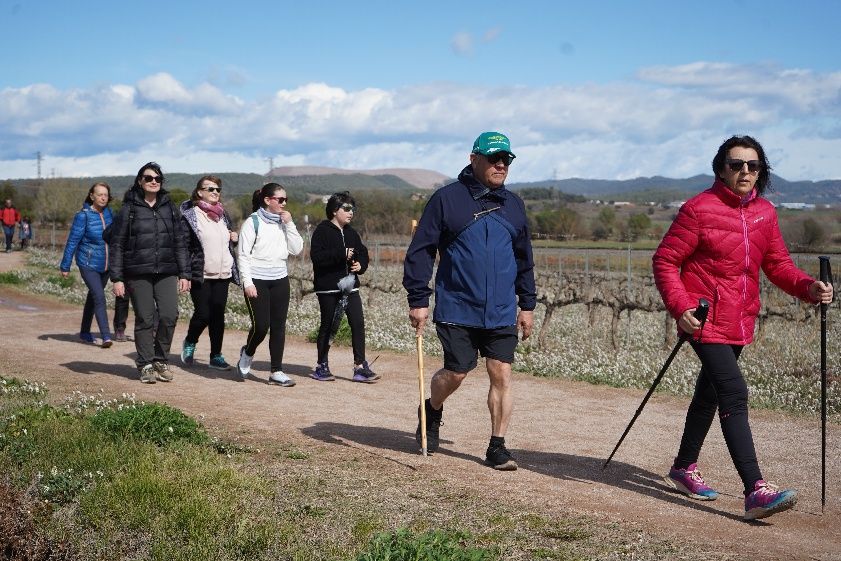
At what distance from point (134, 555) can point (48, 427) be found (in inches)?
95.8

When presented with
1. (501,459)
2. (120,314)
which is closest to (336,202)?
(120,314)

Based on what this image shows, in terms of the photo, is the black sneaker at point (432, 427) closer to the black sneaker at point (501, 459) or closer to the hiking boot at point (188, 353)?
the black sneaker at point (501, 459)

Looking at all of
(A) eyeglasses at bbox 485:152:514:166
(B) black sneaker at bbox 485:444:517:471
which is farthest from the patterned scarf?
(B) black sneaker at bbox 485:444:517:471

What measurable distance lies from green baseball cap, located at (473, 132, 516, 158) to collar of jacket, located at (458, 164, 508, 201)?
191mm

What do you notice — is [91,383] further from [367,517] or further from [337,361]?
[367,517]

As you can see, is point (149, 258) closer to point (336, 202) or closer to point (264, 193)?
point (264, 193)

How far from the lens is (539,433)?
8.62 m

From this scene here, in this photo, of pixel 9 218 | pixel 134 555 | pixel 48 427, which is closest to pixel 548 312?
pixel 48 427

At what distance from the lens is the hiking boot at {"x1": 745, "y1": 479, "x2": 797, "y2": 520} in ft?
18.5

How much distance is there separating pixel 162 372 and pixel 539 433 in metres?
4.24

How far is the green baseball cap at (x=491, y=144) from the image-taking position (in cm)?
674

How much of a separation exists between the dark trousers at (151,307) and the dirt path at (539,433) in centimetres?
40

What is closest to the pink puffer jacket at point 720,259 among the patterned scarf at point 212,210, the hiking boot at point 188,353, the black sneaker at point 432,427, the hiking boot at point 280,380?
the black sneaker at point 432,427

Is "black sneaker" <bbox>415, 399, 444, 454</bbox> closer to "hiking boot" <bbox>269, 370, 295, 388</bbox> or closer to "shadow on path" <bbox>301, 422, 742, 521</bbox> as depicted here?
"shadow on path" <bbox>301, 422, 742, 521</bbox>
